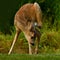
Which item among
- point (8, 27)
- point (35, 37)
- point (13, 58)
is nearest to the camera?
point (13, 58)

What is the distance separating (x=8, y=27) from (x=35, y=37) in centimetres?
563

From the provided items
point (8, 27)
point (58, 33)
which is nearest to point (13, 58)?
point (58, 33)

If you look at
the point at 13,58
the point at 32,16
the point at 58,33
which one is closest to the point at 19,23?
the point at 32,16

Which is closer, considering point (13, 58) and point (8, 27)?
point (13, 58)

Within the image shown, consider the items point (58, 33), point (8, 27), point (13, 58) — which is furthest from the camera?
point (8, 27)

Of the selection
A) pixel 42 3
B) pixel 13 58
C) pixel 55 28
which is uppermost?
pixel 42 3

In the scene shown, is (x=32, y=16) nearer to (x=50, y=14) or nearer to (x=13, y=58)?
(x=13, y=58)

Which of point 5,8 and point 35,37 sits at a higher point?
point 5,8

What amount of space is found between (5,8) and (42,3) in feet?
5.45

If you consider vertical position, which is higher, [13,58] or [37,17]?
[37,17]

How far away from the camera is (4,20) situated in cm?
1831

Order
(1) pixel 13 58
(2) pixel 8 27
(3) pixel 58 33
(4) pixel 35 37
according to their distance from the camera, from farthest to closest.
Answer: (2) pixel 8 27
(3) pixel 58 33
(4) pixel 35 37
(1) pixel 13 58

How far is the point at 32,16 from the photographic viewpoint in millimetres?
13203

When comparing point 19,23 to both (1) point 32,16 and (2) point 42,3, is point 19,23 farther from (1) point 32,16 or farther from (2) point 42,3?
(2) point 42,3
